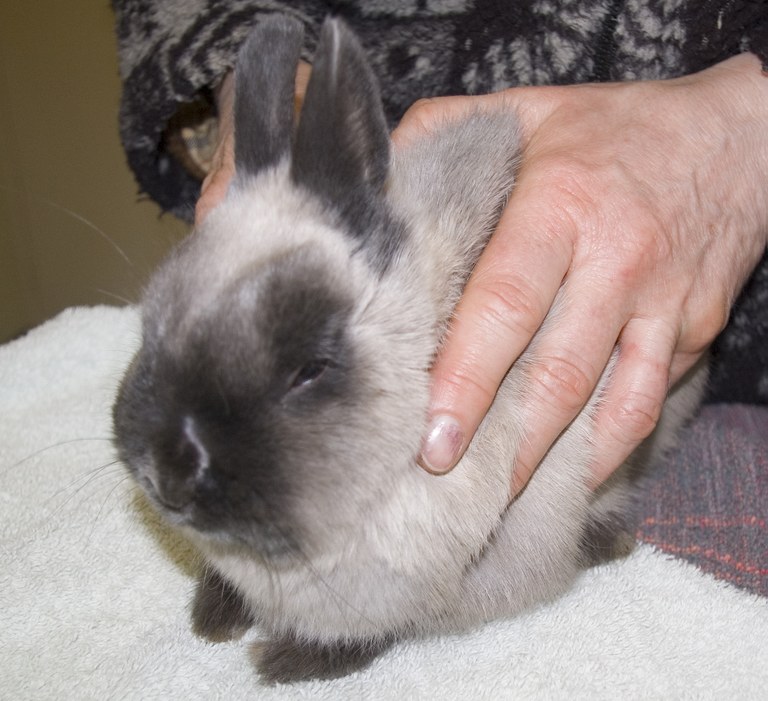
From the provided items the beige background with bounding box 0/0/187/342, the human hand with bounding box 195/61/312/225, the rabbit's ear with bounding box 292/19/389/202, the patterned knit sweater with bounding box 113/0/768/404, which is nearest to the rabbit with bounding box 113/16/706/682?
the rabbit's ear with bounding box 292/19/389/202

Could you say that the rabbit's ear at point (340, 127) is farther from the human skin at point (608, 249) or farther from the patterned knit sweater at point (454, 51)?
the patterned knit sweater at point (454, 51)

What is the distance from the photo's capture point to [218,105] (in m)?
1.52

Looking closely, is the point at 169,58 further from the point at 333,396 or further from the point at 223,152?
the point at 333,396

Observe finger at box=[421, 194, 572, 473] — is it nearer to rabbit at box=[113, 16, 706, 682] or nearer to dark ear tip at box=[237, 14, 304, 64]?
rabbit at box=[113, 16, 706, 682]

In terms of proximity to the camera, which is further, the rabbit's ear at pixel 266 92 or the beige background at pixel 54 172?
the beige background at pixel 54 172

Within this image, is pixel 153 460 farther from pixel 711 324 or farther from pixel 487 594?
pixel 711 324

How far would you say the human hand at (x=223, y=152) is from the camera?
1.15 meters

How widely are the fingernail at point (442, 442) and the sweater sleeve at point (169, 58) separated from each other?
2.59 ft

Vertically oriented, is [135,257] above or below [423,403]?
below

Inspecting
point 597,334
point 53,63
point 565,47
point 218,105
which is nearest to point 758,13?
point 565,47

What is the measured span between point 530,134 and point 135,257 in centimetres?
133

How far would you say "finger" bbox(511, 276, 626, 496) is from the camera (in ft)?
2.99

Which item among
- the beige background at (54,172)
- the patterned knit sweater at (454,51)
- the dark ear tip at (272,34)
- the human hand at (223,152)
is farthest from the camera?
the beige background at (54,172)

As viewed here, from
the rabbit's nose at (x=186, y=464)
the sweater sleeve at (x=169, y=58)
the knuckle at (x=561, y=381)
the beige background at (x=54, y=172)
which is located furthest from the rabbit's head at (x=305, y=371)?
the beige background at (x=54, y=172)
